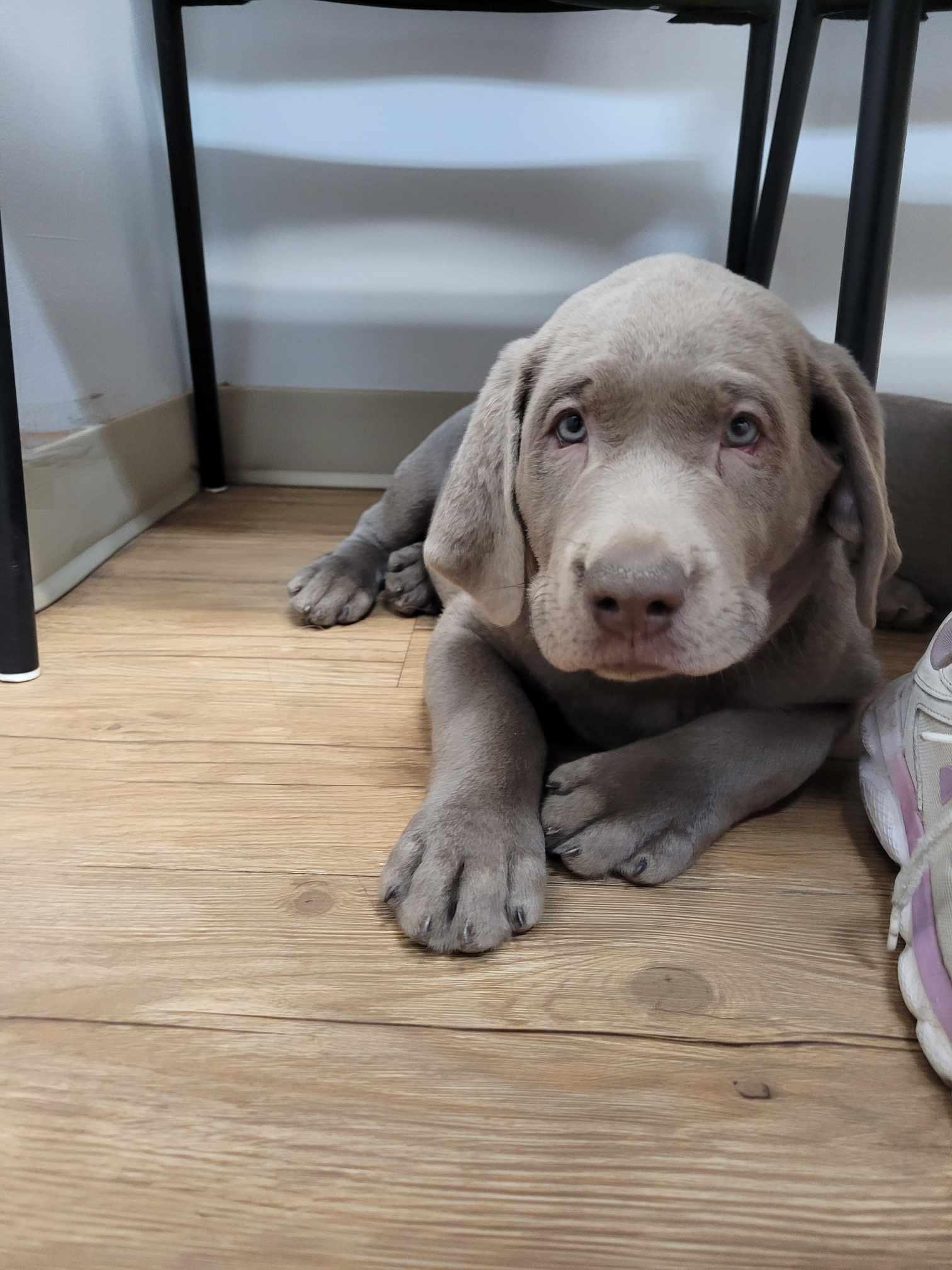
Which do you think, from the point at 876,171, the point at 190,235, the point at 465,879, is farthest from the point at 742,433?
the point at 190,235

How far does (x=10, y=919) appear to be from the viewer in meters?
1.17

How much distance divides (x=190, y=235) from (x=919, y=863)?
279 centimetres

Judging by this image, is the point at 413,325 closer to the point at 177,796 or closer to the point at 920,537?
the point at 920,537

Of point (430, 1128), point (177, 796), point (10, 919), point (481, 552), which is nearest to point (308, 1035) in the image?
point (430, 1128)

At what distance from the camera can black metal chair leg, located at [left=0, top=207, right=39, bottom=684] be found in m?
1.71

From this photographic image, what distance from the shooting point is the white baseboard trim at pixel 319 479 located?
346 centimetres

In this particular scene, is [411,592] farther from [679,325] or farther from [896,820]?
[896,820]

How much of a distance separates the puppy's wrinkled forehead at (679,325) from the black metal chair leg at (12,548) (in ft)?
3.22

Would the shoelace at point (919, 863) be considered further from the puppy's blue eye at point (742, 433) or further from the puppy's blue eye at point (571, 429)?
the puppy's blue eye at point (571, 429)

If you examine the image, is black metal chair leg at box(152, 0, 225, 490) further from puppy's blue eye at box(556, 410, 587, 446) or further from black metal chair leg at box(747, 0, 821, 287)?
puppy's blue eye at box(556, 410, 587, 446)

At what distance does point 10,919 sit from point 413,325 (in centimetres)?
260

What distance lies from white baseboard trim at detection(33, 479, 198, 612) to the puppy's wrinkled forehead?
1.23m

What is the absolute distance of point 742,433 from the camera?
1.28m

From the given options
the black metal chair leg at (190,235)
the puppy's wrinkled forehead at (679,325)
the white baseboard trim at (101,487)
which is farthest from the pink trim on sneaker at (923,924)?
the black metal chair leg at (190,235)
